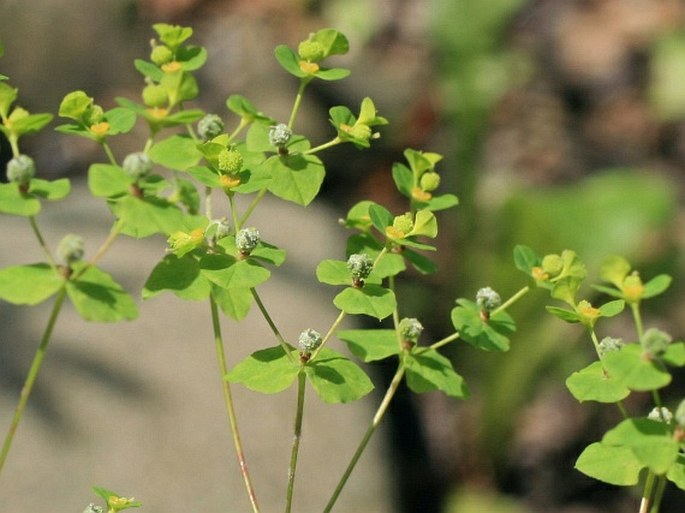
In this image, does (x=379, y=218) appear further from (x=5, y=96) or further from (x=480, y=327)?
(x=5, y=96)

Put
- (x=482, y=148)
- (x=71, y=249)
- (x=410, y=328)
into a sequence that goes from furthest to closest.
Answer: (x=482, y=148) → (x=410, y=328) → (x=71, y=249)

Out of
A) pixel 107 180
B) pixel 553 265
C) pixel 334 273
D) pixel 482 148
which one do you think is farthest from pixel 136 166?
pixel 482 148

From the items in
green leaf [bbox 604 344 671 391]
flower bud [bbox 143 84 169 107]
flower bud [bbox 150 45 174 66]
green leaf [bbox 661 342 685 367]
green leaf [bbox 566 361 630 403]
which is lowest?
green leaf [bbox 566 361 630 403]

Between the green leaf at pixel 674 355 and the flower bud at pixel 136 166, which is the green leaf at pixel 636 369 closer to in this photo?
the green leaf at pixel 674 355

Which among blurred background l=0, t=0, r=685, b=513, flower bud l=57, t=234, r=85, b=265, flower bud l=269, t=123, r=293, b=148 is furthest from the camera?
blurred background l=0, t=0, r=685, b=513

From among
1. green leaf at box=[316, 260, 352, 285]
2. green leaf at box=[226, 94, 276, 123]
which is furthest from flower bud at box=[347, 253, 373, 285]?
green leaf at box=[226, 94, 276, 123]

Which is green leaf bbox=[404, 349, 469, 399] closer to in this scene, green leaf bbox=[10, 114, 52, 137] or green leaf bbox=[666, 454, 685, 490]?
green leaf bbox=[666, 454, 685, 490]
